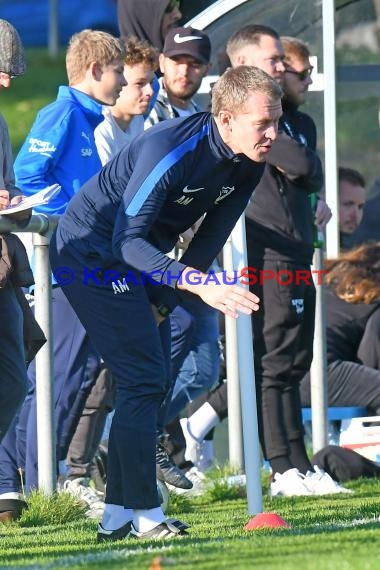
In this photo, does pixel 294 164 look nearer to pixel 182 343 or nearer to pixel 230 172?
pixel 182 343

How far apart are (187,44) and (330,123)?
2799 millimetres

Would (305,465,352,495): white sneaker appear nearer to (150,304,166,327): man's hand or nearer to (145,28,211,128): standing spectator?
(150,304,166,327): man's hand

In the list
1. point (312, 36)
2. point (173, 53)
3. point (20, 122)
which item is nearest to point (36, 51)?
point (20, 122)

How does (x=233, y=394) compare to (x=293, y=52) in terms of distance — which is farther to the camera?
(x=233, y=394)

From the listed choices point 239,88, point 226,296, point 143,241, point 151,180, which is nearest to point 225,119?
point 239,88

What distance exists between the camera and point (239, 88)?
615 cm

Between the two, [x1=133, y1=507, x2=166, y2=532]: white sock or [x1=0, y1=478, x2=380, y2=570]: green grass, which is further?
[x1=133, y1=507, x2=166, y2=532]: white sock

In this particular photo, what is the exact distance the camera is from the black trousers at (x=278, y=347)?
8.30m

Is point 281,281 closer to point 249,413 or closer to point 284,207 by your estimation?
point 284,207

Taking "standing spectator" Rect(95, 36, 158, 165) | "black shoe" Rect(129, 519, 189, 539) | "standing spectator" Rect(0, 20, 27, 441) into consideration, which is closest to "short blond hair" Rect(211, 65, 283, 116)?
"standing spectator" Rect(0, 20, 27, 441)

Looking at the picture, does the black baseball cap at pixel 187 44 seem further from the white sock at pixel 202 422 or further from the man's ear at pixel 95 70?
the white sock at pixel 202 422

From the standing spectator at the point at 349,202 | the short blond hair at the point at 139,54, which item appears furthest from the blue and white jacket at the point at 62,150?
the standing spectator at the point at 349,202

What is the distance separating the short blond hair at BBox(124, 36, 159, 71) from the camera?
8.31m

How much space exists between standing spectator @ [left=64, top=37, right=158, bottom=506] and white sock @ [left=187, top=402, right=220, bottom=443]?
143 cm
